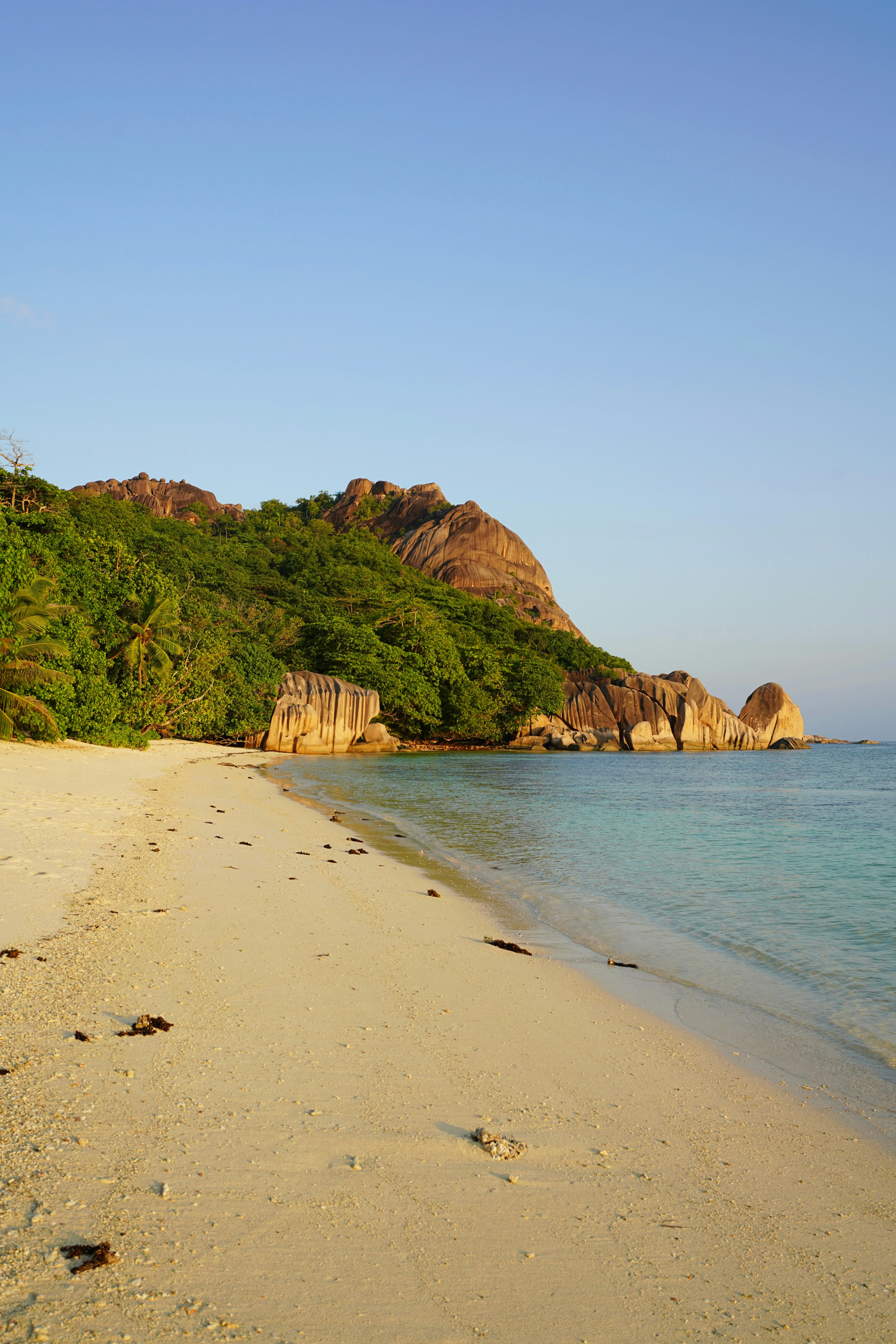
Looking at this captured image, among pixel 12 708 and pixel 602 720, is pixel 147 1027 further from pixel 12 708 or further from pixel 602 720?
pixel 602 720

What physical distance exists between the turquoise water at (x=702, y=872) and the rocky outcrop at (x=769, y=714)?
3182cm

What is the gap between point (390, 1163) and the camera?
2.64 m

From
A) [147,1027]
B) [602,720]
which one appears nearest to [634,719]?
[602,720]

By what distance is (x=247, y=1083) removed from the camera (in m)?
3.09

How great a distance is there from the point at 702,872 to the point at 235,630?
31.5m

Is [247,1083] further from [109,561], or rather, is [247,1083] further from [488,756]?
[488,756]

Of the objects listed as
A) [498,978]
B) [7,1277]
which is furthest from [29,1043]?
[498,978]

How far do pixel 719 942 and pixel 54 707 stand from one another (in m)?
18.0

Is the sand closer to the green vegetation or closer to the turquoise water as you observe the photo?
the turquoise water

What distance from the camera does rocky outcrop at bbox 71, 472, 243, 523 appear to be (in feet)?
247

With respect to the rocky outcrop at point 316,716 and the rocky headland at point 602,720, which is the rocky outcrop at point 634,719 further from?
the rocky outcrop at point 316,716

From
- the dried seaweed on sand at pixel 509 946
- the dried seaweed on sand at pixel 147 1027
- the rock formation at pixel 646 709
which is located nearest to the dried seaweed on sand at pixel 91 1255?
the dried seaweed on sand at pixel 147 1027

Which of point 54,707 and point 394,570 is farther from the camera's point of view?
point 394,570

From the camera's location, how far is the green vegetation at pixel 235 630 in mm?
21188
